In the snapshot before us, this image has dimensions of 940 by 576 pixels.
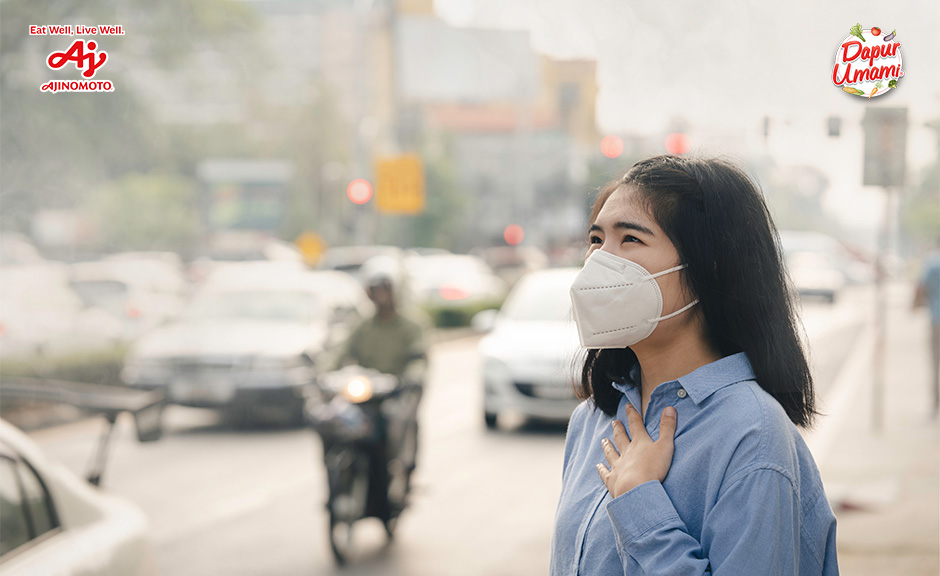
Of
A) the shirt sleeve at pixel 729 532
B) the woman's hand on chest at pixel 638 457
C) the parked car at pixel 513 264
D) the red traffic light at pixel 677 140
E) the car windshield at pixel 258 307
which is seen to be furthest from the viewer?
the parked car at pixel 513 264

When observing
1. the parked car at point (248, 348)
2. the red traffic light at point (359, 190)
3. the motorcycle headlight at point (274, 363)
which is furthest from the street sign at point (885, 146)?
the red traffic light at point (359, 190)

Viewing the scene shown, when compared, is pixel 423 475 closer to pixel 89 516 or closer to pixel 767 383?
pixel 89 516

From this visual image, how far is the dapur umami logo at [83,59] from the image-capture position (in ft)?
11.6

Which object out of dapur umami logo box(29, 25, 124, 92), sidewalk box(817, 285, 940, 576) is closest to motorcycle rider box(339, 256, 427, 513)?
sidewalk box(817, 285, 940, 576)

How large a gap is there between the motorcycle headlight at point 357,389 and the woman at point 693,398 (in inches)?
151

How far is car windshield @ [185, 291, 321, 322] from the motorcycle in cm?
543

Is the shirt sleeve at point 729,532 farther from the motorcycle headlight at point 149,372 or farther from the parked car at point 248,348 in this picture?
the motorcycle headlight at point 149,372

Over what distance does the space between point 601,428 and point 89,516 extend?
156cm

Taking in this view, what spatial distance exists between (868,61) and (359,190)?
15.9m

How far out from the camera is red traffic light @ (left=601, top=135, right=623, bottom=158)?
49.0 ft

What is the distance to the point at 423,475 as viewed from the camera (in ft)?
28.4

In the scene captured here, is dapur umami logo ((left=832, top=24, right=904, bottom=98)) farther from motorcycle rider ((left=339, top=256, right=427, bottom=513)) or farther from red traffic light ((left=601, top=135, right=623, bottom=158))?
red traffic light ((left=601, top=135, right=623, bottom=158))

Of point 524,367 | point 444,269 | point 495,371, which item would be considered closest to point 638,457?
point 524,367

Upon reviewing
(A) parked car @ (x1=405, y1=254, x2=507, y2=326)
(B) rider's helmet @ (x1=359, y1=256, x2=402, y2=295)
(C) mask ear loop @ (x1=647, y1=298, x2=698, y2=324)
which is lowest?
(A) parked car @ (x1=405, y1=254, x2=507, y2=326)
